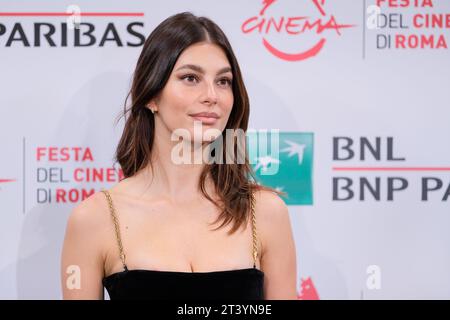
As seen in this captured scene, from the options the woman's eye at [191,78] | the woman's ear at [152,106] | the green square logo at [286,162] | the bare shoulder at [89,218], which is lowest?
the bare shoulder at [89,218]

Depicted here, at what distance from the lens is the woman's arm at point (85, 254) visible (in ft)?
6.04

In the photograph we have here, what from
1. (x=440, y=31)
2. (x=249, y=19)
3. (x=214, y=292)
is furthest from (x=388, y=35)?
(x=214, y=292)

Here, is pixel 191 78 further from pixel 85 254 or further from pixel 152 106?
pixel 85 254

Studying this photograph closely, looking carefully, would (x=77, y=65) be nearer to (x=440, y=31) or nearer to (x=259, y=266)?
(x=259, y=266)

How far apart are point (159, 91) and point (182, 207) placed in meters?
0.36

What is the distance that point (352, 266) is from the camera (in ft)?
7.84

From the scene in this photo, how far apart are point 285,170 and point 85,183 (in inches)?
29.8

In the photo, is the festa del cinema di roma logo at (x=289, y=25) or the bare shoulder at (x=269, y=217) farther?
the festa del cinema di roma logo at (x=289, y=25)

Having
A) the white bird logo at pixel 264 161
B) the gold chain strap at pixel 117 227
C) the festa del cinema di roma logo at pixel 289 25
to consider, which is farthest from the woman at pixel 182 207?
the festa del cinema di roma logo at pixel 289 25

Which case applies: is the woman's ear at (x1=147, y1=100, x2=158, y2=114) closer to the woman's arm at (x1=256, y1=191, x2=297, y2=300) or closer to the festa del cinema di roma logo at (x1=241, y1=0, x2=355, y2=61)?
the woman's arm at (x1=256, y1=191, x2=297, y2=300)

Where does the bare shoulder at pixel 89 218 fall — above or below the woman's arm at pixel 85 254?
above

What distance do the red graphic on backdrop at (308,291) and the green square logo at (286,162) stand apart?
30 centimetres

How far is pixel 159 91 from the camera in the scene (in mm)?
1826

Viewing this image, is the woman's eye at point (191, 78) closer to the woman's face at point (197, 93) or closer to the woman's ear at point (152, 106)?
the woman's face at point (197, 93)
